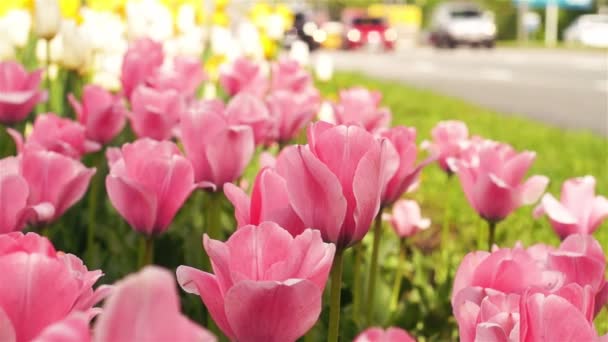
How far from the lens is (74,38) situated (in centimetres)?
242

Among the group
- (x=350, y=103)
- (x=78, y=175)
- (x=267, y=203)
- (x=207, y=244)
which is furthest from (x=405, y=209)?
(x=207, y=244)

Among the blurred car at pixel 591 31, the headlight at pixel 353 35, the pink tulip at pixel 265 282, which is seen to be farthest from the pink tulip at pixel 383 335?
the blurred car at pixel 591 31

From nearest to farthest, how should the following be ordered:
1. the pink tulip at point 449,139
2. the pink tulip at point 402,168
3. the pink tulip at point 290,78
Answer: the pink tulip at point 402,168
the pink tulip at point 449,139
the pink tulip at point 290,78

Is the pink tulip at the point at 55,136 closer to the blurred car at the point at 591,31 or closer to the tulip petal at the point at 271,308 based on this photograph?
the tulip petal at the point at 271,308

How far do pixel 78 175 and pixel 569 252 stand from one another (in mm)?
670

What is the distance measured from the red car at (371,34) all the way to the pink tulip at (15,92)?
90.1 ft

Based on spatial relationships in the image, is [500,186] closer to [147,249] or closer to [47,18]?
[147,249]

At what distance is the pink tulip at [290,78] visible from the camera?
2.53 meters

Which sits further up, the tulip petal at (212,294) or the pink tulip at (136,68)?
the tulip petal at (212,294)

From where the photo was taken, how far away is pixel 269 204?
0.95 meters

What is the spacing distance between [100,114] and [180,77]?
0.36m

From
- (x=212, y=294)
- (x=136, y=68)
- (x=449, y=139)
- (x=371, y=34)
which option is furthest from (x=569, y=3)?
(x=212, y=294)

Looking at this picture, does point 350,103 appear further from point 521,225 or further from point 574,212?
point 521,225

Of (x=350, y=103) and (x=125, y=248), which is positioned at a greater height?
(x=350, y=103)
